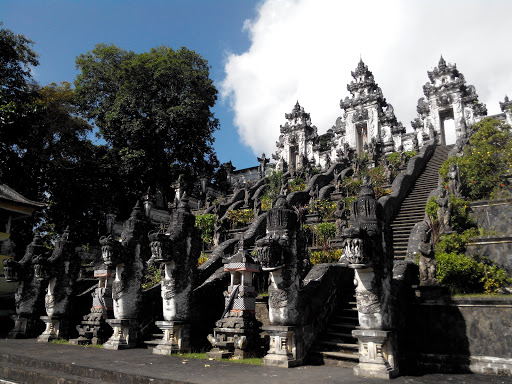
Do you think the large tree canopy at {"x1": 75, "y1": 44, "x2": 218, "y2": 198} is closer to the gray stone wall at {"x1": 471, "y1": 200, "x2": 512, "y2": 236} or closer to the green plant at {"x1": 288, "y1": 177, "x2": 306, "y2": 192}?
the green plant at {"x1": 288, "y1": 177, "x2": 306, "y2": 192}

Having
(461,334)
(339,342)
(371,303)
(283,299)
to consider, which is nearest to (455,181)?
(461,334)

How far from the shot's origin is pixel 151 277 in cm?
1423

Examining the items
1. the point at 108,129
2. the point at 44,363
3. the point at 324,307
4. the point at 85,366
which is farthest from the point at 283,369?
the point at 108,129

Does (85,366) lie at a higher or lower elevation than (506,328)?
lower

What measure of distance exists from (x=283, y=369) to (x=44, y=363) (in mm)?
4528

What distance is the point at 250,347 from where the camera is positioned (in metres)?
7.65

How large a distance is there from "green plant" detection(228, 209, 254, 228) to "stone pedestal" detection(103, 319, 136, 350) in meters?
9.45

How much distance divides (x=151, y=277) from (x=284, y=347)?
8.59 meters

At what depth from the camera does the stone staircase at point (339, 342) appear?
6.81 m

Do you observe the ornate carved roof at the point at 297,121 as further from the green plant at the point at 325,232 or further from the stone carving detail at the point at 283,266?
the stone carving detail at the point at 283,266

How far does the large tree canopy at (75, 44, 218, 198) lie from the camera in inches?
1084

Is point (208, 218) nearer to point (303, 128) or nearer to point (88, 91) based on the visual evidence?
point (88, 91)

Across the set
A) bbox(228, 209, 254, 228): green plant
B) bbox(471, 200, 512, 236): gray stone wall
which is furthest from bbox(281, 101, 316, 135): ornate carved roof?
bbox(471, 200, 512, 236): gray stone wall

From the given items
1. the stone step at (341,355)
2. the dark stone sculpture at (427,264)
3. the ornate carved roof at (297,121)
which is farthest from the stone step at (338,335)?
the ornate carved roof at (297,121)
